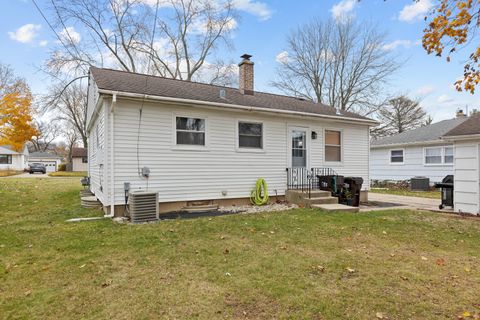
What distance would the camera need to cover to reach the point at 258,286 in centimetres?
339

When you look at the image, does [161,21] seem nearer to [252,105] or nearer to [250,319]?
[252,105]

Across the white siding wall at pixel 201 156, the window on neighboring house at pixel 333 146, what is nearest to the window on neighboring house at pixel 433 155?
the window on neighboring house at pixel 333 146

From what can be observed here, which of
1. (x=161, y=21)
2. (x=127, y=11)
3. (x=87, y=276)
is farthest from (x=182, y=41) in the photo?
(x=87, y=276)

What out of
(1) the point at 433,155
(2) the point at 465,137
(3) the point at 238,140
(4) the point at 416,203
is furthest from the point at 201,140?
(1) the point at 433,155

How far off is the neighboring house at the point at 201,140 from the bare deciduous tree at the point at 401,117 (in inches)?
913

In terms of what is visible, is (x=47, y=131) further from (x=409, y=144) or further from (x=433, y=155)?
(x=433, y=155)

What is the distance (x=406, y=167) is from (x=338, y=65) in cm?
1189

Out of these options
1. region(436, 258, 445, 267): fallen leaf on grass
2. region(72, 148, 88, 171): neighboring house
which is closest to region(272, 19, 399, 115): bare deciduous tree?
region(436, 258, 445, 267): fallen leaf on grass

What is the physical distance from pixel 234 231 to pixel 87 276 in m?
2.89

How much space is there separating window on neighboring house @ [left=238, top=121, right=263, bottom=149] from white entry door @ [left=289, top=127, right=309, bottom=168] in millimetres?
1246

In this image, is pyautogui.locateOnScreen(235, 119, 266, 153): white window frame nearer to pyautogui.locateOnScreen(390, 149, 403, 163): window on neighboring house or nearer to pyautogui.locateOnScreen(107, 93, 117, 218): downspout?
pyautogui.locateOnScreen(107, 93, 117, 218): downspout

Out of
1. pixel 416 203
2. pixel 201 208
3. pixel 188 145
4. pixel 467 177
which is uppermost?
pixel 188 145

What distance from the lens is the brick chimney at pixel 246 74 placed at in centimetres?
1102

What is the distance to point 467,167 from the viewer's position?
27.7ft
